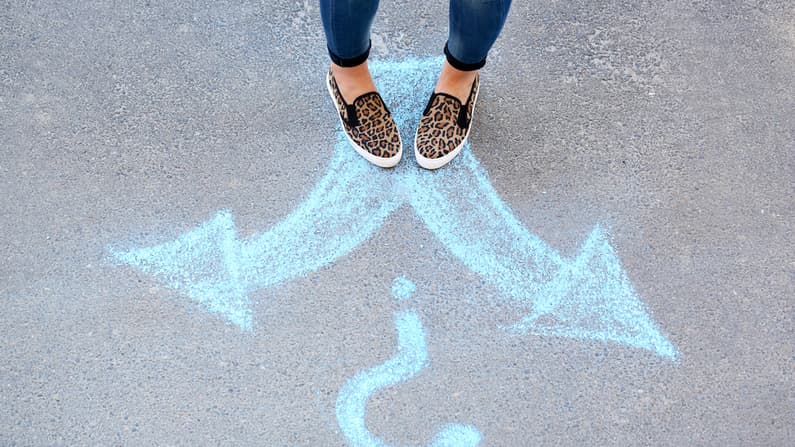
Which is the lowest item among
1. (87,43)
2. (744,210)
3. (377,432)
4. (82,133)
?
(377,432)

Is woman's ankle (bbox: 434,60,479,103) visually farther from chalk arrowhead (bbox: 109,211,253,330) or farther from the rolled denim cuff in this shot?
chalk arrowhead (bbox: 109,211,253,330)

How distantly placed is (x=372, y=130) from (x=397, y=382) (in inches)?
30.8

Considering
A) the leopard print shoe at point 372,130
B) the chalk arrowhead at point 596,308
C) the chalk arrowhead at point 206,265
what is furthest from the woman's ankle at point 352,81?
the chalk arrowhead at point 596,308

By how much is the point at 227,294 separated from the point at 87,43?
42.3 inches

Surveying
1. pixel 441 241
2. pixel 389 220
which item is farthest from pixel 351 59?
pixel 441 241

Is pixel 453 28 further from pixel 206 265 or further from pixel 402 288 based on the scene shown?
pixel 206 265

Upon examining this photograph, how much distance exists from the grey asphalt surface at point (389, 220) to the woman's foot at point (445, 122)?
0.39 ft

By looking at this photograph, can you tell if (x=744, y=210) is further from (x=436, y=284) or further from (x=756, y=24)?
(x=436, y=284)

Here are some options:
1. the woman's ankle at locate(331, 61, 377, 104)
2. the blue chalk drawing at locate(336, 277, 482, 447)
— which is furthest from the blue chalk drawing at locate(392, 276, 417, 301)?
the woman's ankle at locate(331, 61, 377, 104)

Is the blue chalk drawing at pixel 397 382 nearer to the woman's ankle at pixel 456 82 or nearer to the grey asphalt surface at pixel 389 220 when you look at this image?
the grey asphalt surface at pixel 389 220

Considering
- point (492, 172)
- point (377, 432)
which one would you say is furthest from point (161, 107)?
point (377, 432)

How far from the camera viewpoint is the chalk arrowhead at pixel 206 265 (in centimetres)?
186

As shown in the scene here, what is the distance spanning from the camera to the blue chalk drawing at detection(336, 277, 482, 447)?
175 cm

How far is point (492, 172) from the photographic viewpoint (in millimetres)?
2064
